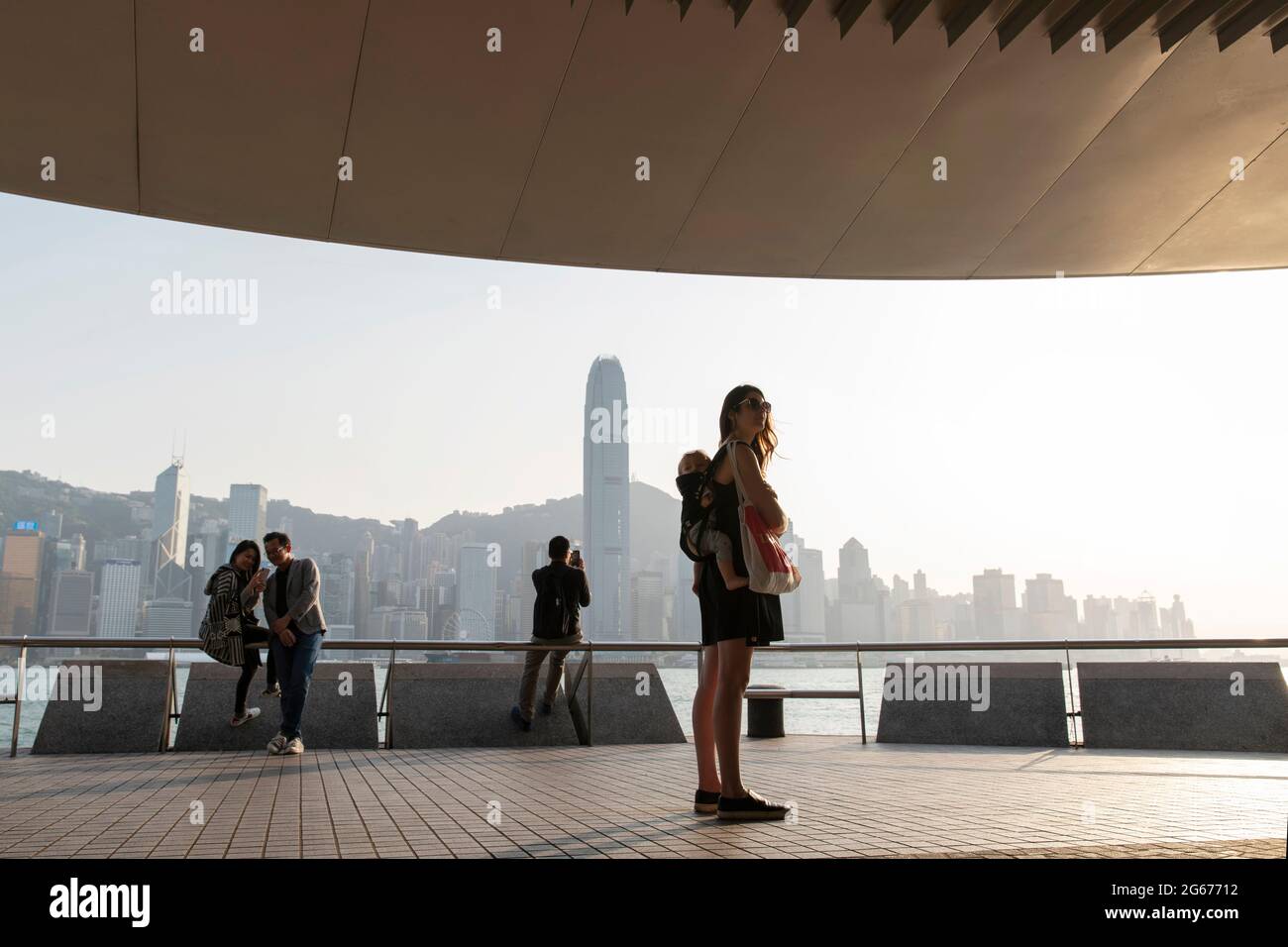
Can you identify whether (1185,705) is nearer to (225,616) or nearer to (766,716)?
(766,716)

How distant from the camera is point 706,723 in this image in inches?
191

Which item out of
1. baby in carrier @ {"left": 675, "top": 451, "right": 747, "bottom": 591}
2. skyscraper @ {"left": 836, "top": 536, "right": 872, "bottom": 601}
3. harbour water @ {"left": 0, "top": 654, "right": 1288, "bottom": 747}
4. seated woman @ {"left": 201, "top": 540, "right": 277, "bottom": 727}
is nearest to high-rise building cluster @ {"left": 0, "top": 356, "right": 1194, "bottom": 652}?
skyscraper @ {"left": 836, "top": 536, "right": 872, "bottom": 601}

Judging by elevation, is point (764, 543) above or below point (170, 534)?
below

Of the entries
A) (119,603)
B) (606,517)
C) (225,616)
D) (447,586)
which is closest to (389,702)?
(225,616)

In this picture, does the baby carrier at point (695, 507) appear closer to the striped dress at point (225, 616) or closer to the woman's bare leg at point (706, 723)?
the woman's bare leg at point (706, 723)

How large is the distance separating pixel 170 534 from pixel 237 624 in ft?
180

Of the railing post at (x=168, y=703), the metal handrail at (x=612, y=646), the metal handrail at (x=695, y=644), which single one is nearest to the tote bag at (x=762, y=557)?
the metal handrail at (x=612, y=646)

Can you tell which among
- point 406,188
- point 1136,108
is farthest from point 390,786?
point 1136,108

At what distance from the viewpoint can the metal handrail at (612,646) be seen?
8.62 metres

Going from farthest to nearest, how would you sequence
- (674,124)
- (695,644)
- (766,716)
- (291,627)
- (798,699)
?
(766,716) → (798,699) → (695,644) → (291,627) → (674,124)

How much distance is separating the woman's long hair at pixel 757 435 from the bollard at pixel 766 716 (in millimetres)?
5825

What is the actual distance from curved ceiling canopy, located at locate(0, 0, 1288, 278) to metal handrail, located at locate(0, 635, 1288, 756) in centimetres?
358

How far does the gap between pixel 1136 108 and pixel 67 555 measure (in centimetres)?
7899

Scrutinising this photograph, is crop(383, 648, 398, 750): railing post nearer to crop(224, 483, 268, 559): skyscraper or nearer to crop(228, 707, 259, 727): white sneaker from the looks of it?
crop(228, 707, 259, 727): white sneaker
